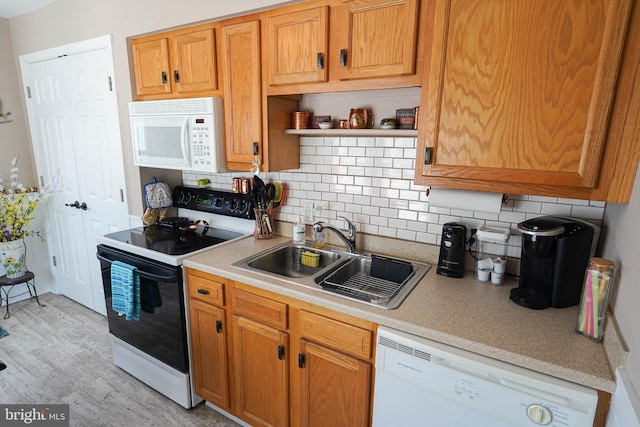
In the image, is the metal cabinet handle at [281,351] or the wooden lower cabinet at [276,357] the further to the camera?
the metal cabinet handle at [281,351]

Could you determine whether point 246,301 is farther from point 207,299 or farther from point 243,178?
point 243,178

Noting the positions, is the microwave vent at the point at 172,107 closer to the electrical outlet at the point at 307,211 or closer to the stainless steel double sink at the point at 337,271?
the electrical outlet at the point at 307,211

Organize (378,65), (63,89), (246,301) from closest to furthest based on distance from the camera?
(378,65), (246,301), (63,89)

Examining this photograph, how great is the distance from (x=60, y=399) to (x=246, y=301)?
149 cm

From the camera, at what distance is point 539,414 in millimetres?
1021

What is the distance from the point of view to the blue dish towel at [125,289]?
201cm

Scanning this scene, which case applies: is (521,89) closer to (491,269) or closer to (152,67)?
(491,269)

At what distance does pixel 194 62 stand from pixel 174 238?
1.07m

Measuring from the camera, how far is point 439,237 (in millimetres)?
1772

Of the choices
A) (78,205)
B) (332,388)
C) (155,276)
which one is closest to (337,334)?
(332,388)

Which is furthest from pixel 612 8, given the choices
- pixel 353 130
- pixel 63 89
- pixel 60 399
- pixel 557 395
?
pixel 63 89

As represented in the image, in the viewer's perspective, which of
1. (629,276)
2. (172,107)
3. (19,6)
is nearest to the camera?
(629,276)

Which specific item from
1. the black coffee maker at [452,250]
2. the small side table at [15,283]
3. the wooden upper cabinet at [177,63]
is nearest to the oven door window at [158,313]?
the wooden upper cabinet at [177,63]

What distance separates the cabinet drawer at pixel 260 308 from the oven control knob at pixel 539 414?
0.95 meters
